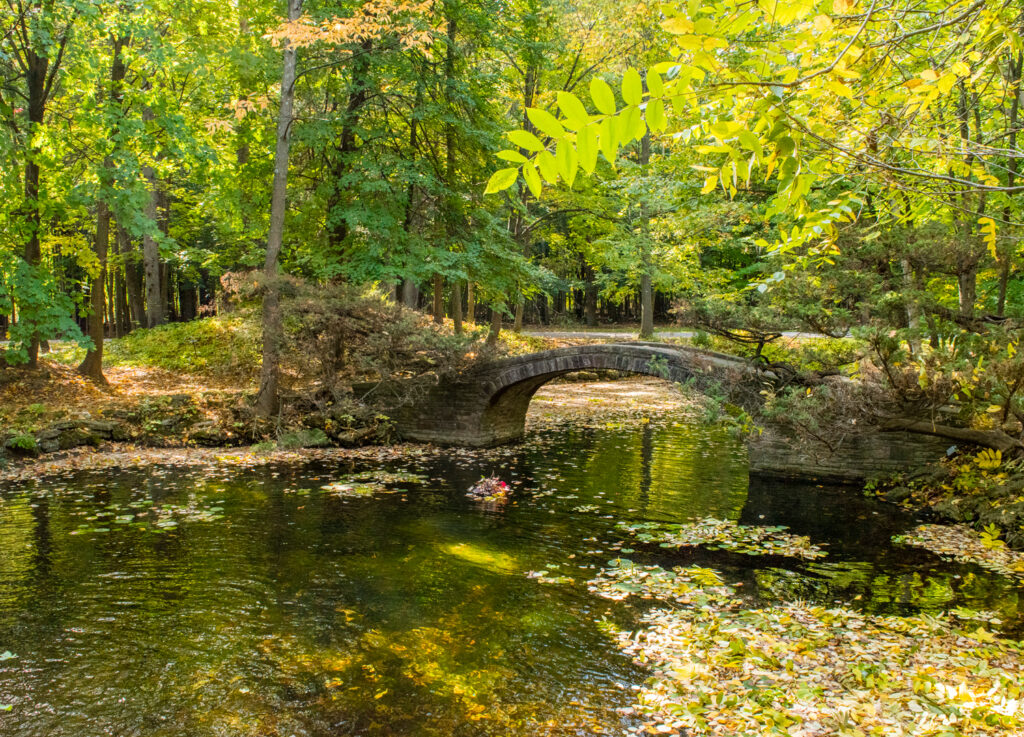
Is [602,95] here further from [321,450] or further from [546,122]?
[321,450]

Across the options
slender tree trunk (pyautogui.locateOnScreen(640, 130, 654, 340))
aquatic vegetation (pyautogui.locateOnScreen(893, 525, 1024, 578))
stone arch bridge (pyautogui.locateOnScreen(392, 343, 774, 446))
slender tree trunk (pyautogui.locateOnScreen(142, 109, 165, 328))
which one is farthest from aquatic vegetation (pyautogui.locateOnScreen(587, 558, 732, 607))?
slender tree trunk (pyautogui.locateOnScreen(142, 109, 165, 328))

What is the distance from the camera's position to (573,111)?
58.9 inches

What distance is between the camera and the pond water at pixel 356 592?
525cm

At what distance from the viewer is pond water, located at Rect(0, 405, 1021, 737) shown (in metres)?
5.25

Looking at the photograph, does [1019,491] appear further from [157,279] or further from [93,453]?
[157,279]

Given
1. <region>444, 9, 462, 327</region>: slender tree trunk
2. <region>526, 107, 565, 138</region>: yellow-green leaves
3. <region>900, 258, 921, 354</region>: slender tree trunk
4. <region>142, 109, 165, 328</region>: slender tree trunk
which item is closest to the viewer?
<region>526, 107, 565, 138</region>: yellow-green leaves

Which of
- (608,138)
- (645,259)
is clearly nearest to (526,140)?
(608,138)

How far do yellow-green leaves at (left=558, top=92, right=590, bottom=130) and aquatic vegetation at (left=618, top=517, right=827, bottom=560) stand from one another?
813 centimetres

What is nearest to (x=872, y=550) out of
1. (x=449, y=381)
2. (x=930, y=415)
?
(x=930, y=415)

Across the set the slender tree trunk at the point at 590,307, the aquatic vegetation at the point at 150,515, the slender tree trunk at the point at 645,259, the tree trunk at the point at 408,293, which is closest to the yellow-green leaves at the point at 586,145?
the aquatic vegetation at the point at 150,515

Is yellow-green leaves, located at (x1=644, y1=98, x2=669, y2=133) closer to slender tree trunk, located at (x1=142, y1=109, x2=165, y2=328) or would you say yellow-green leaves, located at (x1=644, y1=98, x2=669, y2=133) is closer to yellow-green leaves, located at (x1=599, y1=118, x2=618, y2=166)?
yellow-green leaves, located at (x1=599, y1=118, x2=618, y2=166)

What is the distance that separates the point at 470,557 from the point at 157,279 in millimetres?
17109

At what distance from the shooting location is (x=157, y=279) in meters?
21.2

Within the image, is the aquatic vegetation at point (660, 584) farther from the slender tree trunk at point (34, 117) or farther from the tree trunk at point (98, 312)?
the slender tree trunk at point (34, 117)
